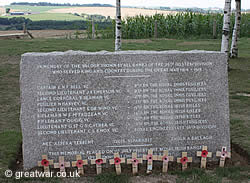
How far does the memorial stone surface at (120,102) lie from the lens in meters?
4.41

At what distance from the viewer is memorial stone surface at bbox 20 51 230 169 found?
4.41 m

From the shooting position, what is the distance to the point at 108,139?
4547 millimetres

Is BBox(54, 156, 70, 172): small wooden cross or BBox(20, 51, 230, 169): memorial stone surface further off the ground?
BBox(20, 51, 230, 169): memorial stone surface

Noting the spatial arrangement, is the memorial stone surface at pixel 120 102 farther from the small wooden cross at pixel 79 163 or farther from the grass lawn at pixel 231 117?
the grass lawn at pixel 231 117

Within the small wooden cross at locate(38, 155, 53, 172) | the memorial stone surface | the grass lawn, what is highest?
the memorial stone surface

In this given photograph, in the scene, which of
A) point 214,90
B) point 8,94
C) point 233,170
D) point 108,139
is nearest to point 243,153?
point 233,170

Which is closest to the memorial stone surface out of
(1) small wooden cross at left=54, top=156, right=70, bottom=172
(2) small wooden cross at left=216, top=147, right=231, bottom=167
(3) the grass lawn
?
(1) small wooden cross at left=54, top=156, right=70, bottom=172

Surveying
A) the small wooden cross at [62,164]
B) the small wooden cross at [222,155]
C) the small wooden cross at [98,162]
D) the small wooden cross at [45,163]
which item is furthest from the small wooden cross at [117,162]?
the small wooden cross at [222,155]

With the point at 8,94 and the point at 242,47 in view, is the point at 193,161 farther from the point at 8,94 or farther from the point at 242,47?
the point at 242,47

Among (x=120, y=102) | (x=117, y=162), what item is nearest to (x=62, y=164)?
(x=117, y=162)

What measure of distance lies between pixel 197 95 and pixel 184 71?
0.36 meters

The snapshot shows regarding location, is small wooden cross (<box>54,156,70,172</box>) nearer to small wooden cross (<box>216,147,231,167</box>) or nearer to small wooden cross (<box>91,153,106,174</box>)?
small wooden cross (<box>91,153,106,174</box>)

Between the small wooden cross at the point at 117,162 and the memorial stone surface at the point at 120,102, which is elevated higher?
the memorial stone surface at the point at 120,102

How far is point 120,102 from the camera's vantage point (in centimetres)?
449
